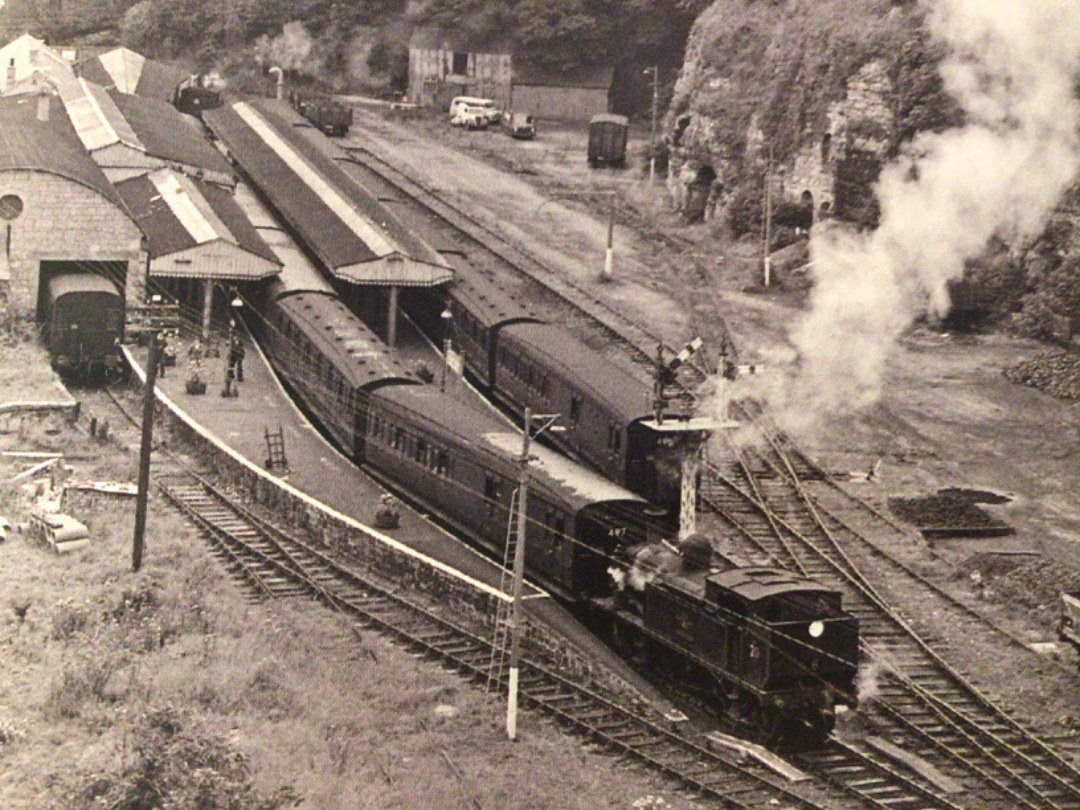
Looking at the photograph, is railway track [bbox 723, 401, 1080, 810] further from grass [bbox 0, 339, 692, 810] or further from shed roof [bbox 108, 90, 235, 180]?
shed roof [bbox 108, 90, 235, 180]

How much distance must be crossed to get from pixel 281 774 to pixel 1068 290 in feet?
104

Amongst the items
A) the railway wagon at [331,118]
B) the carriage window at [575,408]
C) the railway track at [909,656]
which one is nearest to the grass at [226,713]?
the railway track at [909,656]

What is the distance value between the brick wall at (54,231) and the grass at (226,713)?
647 inches

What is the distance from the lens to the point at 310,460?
35469 mm

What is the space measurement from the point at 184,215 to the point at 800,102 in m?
22.9

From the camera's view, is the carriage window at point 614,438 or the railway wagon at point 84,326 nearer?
the carriage window at point 614,438

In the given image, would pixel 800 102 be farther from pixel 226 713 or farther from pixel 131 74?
pixel 226 713

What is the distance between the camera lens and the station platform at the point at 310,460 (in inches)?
1032

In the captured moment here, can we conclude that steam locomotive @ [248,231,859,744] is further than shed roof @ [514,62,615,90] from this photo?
No

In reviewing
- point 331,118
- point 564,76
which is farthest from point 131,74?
point 564,76

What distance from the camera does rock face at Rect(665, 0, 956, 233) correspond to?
164ft

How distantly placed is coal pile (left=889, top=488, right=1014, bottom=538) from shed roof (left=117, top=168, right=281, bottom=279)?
2071 centimetres

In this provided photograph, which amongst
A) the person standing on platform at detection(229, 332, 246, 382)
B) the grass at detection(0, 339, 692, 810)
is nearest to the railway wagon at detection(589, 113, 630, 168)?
the person standing on platform at detection(229, 332, 246, 382)

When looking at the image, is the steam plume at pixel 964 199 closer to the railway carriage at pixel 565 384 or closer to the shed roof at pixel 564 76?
the railway carriage at pixel 565 384
